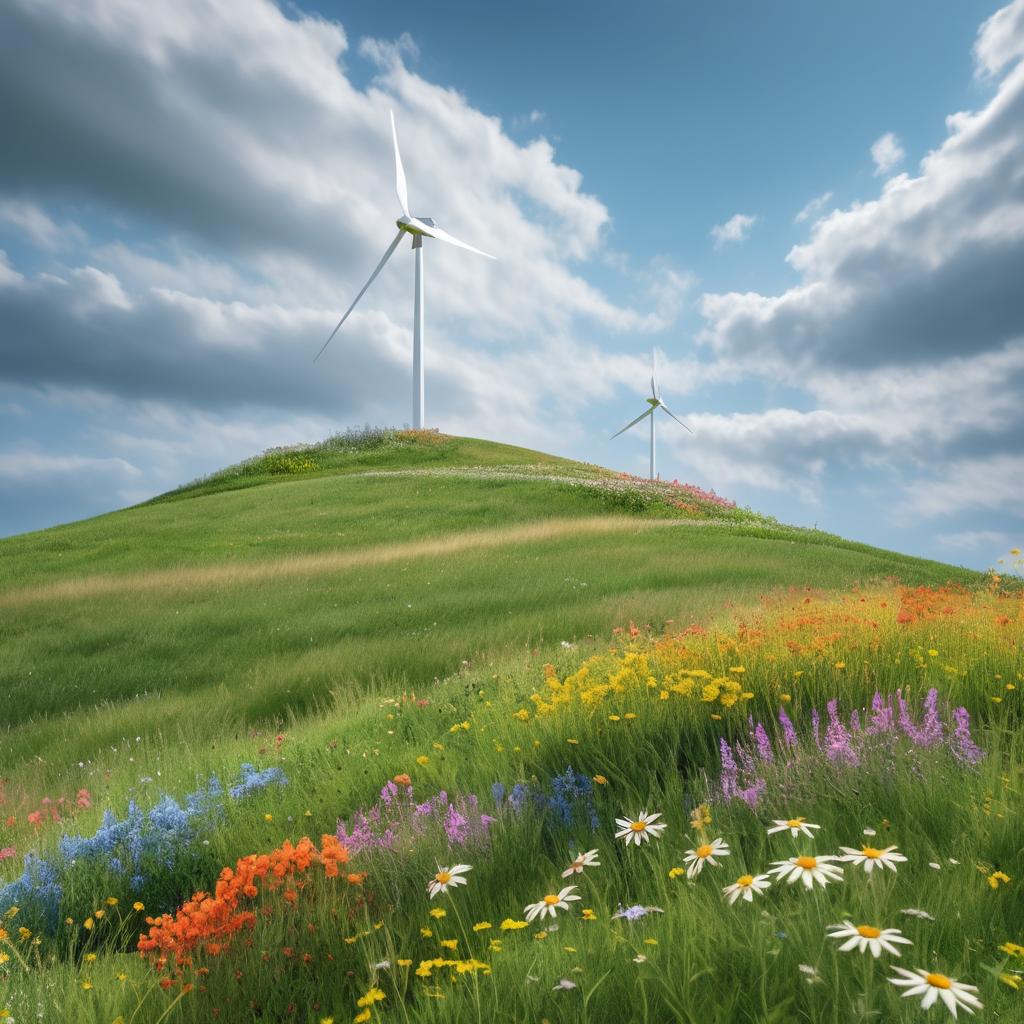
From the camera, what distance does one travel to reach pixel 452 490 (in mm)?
35406

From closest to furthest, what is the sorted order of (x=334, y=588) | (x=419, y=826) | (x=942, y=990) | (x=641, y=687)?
1. (x=942, y=990)
2. (x=419, y=826)
3. (x=641, y=687)
4. (x=334, y=588)

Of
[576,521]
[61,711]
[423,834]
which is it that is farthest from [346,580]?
[423,834]

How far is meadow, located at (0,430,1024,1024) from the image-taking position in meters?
2.47

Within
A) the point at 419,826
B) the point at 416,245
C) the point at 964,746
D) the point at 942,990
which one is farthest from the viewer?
the point at 416,245

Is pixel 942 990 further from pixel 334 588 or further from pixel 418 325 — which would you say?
pixel 418 325

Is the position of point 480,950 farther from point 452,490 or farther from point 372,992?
point 452,490

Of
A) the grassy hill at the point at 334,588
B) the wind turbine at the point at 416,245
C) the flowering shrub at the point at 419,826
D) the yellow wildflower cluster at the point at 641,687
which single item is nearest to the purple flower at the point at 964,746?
the yellow wildflower cluster at the point at 641,687

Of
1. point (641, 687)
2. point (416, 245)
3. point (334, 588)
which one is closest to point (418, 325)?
point (416, 245)

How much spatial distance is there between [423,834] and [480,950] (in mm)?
1070

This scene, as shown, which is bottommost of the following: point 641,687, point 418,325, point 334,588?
point 641,687

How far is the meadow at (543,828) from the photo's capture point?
2475mm

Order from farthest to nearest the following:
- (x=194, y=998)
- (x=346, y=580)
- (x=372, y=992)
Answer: (x=346, y=580)
(x=194, y=998)
(x=372, y=992)

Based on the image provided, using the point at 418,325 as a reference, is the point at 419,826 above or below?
below

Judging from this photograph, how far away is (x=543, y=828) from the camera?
4.33m
